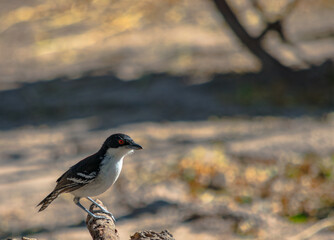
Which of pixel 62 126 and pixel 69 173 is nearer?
pixel 69 173

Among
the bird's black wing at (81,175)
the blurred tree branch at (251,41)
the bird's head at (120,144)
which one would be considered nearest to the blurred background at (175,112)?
the blurred tree branch at (251,41)

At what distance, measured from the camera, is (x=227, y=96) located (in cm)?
1188

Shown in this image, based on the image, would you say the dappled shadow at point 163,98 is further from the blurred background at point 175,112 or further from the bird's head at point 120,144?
the bird's head at point 120,144

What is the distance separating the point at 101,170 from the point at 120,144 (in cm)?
22

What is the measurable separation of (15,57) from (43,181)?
240 inches

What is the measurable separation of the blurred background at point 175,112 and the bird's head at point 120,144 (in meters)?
3.37

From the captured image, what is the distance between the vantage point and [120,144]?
421cm

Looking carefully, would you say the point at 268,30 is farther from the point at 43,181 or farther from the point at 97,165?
the point at 97,165

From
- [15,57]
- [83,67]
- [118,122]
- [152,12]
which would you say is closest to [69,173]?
[118,122]

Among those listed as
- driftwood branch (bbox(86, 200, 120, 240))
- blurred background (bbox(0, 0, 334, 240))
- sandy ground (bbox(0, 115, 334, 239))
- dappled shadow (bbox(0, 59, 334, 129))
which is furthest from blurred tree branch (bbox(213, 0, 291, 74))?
driftwood branch (bbox(86, 200, 120, 240))

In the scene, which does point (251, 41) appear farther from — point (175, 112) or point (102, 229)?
point (102, 229)

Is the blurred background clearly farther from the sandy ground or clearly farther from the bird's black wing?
the bird's black wing

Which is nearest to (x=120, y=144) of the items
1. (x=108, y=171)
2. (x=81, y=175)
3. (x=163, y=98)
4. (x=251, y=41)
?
(x=108, y=171)

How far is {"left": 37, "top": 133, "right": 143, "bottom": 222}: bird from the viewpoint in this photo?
13.8 feet
